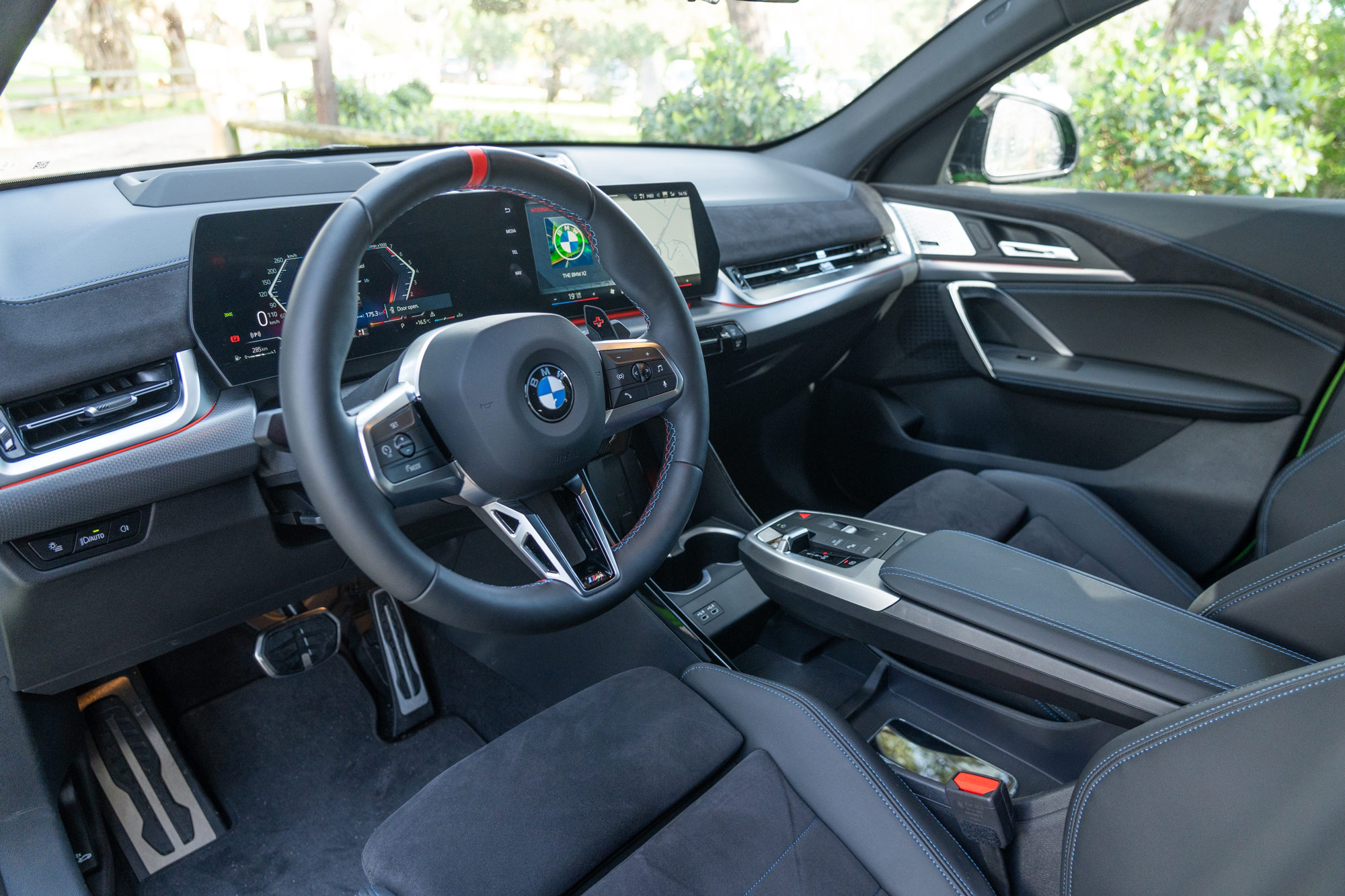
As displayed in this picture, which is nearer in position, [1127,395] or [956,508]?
[956,508]

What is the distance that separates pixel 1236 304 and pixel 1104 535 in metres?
0.66

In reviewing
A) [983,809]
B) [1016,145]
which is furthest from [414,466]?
[1016,145]

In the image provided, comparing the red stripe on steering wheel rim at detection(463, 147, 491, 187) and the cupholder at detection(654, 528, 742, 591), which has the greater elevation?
the red stripe on steering wheel rim at detection(463, 147, 491, 187)

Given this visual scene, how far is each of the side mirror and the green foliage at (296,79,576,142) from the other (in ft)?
4.89

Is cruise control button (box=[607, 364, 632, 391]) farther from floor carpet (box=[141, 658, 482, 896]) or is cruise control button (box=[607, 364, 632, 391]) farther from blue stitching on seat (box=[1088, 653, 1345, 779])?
floor carpet (box=[141, 658, 482, 896])

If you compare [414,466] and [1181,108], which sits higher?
[1181,108]

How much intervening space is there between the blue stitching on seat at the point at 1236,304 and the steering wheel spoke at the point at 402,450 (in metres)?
1.89

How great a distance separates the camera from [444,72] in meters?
3.91

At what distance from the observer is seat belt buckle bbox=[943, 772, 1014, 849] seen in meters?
1.09

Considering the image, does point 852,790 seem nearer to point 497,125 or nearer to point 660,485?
point 660,485

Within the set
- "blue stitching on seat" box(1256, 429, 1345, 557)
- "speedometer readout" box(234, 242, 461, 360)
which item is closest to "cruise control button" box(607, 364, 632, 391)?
"speedometer readout" box(234, 242, 461, 360)

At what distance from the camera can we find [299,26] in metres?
3.22

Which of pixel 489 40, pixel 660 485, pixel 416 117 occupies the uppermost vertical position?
pixel 489 40

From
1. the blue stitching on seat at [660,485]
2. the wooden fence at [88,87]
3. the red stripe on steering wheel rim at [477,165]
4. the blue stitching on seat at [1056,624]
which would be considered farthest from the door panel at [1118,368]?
the wooden fence at [88,87]
